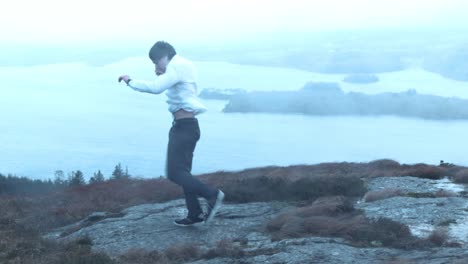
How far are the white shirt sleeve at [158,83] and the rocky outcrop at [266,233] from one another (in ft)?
5.23

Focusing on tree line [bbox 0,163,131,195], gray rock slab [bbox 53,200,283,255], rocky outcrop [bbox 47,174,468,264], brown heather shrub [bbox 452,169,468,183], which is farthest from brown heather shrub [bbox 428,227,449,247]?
tree line [bbox 0,163,131,195]

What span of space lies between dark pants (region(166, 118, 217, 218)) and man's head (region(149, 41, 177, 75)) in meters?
0.61

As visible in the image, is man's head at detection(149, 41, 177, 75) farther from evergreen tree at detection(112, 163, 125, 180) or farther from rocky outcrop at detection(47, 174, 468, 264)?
evergreen tree at detection(112, 163, 125, 180)

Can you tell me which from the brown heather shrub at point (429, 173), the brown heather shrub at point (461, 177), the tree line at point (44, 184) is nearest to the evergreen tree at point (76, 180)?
the tree line at point (44, 184)

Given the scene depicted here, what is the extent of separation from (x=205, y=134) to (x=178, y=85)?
32072 mm

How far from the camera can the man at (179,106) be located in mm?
8039

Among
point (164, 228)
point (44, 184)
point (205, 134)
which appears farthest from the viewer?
point (205, 134)

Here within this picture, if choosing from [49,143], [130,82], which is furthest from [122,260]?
[49,143]

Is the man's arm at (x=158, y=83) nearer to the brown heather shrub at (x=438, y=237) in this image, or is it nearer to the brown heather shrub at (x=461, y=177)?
the brown heather shrub at (x=438, y=237)

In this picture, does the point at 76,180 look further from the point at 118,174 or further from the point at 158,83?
the point at 158,83

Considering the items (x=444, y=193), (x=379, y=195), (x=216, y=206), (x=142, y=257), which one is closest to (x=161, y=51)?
(x=216, y=206)

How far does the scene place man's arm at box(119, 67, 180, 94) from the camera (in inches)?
312

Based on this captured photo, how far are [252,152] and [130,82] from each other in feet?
89.4

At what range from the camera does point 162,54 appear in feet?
27.3
